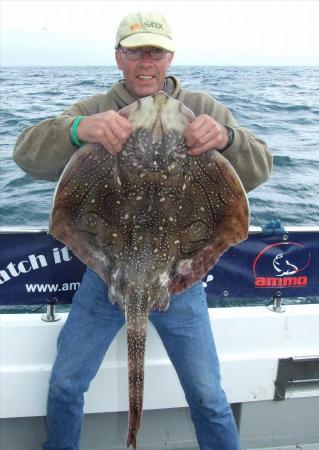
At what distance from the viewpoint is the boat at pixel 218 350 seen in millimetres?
3055

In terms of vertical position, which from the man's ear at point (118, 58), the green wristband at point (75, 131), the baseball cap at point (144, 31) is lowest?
the green wristband at point (75, 131)

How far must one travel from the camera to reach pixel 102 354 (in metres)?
2.72

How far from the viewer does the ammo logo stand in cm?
328

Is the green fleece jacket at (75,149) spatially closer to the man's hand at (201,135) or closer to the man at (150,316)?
the man at (150,316)

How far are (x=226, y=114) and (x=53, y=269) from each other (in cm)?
143

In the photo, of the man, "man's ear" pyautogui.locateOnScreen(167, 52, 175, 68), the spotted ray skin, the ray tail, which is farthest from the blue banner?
"man's ear" pyautogui.locateOnScreen(167, 52, 175, 68)

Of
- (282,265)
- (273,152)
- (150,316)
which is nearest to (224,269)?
(282,265)

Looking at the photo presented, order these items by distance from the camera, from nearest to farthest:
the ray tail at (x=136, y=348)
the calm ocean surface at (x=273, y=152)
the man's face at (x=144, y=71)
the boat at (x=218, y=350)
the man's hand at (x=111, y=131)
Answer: the man's hand at (x=111, y=131) → the ray tail at (x=136, y=348) → the man's face at (x=144, y=71) → the boat at (x=218, y=350) → the calm ocean surface at (x=273, y=152)

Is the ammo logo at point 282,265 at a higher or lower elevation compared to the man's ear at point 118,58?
lower

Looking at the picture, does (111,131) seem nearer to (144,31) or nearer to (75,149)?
(75,149)

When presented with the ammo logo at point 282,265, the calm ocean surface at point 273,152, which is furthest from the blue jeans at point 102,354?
the calm ocean surface at point 273,152

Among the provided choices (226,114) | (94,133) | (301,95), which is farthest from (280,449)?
(301,95)

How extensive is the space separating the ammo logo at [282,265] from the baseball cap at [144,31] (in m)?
1.47

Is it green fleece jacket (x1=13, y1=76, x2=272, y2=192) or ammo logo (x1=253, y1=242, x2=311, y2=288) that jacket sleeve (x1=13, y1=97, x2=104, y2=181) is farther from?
ammo logo (x1=253, y1=242, x2=311, y2=288)
